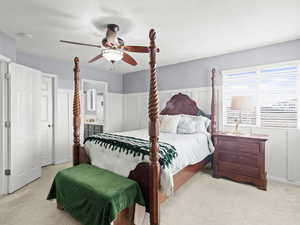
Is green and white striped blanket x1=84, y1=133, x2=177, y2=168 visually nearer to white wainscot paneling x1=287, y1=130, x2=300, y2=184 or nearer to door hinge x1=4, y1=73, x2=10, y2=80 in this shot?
door hinge x1=4, y1=73, x2=10, y2=80

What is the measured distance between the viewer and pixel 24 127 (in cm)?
298

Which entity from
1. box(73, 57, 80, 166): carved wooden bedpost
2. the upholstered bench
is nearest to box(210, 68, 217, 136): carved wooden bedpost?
the upholstered bench

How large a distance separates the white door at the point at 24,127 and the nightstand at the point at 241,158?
3456 millimetres

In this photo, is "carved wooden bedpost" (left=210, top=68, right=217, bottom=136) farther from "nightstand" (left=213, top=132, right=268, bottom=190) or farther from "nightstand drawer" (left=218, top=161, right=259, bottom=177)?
"nightstand drawer" (left=218, top=161, right=259, bottom=177)

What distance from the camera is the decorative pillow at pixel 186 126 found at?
134 inches

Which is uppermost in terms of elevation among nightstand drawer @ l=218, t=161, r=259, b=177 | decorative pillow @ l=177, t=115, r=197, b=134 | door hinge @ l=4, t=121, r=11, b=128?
door hinge @ l=4, t=121, r=11, b=128

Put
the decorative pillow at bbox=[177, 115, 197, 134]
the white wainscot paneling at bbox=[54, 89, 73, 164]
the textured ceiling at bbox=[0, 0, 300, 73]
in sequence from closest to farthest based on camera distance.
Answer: the textured ceiling at bbox=[0, 0, 300, 73] < the decorative pillow at bbox=[177, 115, 197, 134] < the white wainscot paneling at bbox=[54, 89, 73, 164]

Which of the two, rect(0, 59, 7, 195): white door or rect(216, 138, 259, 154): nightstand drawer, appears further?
rect(216, 138, 259, 154): nightstand drawer

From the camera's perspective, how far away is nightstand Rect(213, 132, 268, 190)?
9.12 feet

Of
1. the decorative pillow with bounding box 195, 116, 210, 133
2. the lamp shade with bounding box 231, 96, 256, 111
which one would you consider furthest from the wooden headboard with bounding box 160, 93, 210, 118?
the lamp shade with bounding box 231, 96, 256, 111

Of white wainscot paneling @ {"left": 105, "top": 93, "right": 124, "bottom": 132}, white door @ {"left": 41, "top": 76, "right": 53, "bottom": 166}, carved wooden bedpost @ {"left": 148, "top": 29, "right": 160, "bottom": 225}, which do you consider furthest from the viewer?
white wainscot paneling @ {"left": 105, "top": 93, "right": 124, "bottom": 132}

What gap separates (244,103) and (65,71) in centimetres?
417

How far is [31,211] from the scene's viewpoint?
219 centimetres

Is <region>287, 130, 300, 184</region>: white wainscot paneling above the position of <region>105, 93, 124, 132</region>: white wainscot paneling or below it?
below
